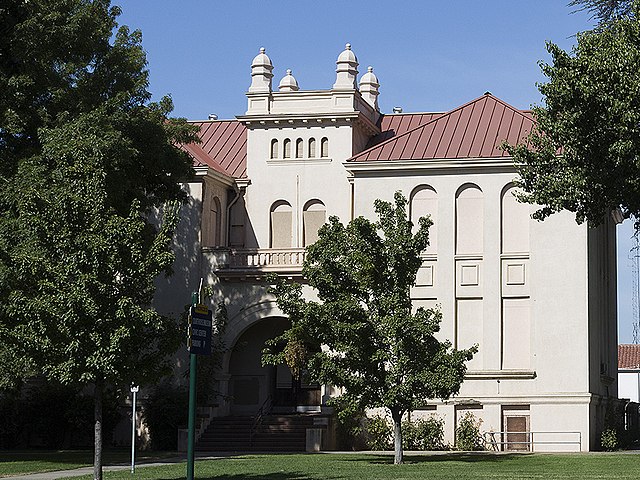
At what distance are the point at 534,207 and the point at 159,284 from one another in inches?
596

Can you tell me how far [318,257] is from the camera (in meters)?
36.8

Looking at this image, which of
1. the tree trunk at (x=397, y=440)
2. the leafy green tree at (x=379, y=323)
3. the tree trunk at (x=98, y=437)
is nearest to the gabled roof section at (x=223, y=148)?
the leafy green tree at (x=379, y=323)

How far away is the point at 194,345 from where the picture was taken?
2205cm

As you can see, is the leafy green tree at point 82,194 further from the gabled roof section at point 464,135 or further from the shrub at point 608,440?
the shrub at point 608,440

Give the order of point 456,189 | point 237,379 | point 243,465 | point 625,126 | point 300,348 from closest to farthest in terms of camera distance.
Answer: point 625,126
point 243,465
point 300,348
point 456,189
point 237,379

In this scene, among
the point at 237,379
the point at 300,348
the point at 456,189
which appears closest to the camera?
the point at 300,348

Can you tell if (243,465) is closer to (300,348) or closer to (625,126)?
(300,348)

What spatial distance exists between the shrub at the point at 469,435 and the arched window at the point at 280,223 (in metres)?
11.1

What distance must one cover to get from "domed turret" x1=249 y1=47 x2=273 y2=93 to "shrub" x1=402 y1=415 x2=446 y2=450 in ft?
50.0

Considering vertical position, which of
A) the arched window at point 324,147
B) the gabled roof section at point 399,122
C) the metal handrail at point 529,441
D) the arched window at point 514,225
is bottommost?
the metal handrail at point 529,441

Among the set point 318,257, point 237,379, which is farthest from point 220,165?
point 318,257

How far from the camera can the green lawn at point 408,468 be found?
96.6 ft

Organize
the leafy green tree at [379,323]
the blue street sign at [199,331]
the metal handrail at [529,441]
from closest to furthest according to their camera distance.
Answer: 1. the blue street sign at [199,331]
2. the leafy green tree at [379,323]
3. the metal handrail at [529,441]

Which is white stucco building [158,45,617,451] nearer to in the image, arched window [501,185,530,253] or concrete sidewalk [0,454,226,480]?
arched window [501,185,530,253]
